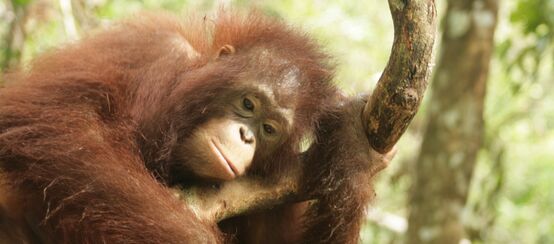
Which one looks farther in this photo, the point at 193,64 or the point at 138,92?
the point at 193,64

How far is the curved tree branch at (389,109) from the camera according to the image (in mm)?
2066

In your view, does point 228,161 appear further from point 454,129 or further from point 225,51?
point 454,129

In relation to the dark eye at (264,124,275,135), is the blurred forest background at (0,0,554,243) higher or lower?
lower

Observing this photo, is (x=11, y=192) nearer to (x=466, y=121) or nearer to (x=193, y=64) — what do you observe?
(x=193, y=64)

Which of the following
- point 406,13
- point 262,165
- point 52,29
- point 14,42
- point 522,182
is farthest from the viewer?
point 522,182

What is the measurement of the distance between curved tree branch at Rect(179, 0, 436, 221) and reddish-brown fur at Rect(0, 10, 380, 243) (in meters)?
0.09

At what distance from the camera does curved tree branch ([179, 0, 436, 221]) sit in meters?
2.07

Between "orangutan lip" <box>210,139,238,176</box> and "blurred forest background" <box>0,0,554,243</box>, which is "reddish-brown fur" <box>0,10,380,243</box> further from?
"blurred forest background" <box>0,0,554,243</box>

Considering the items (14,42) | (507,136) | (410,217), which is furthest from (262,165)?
(507,136)

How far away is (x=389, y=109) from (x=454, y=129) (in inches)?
87.1

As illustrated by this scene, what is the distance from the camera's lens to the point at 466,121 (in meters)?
4.34

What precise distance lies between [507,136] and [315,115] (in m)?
7.23

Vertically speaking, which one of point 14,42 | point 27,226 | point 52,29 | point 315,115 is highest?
point 315,115

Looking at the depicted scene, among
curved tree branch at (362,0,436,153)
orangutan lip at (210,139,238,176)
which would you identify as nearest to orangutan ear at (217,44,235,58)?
orangutan lip at (210,139,238,176)
